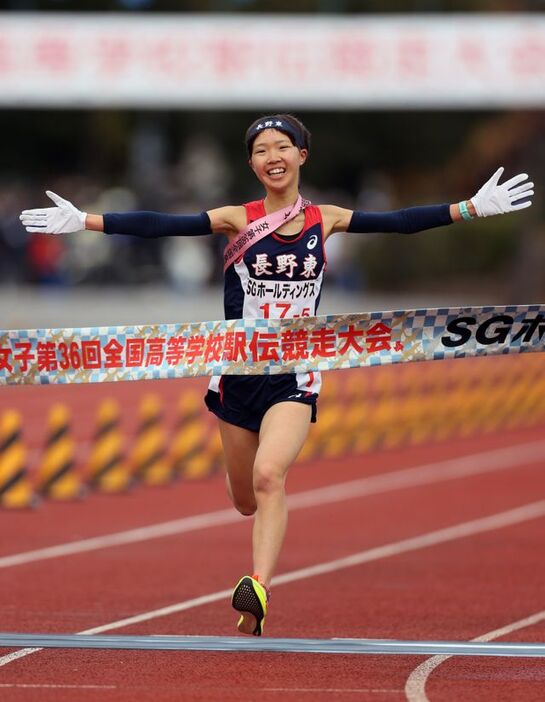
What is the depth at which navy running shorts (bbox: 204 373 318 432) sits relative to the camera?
8.59 metres

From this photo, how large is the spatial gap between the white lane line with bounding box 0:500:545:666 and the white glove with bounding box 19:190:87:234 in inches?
77.9

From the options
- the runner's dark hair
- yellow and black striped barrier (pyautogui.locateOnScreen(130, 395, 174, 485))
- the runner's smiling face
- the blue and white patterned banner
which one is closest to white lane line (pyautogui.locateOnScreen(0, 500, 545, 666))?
the blue and white patterned banner

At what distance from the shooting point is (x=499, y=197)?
852cm

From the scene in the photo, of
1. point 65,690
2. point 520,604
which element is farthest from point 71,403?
point 65,690

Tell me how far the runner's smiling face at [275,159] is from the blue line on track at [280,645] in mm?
2160

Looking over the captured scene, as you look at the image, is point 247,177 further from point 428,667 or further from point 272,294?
point 428,667

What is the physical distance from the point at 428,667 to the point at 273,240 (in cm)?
214

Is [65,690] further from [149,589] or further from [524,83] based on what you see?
[524,83]

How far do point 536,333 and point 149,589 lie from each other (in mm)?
3315

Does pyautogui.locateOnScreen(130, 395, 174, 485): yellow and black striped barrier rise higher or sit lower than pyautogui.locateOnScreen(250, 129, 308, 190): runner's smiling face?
lower

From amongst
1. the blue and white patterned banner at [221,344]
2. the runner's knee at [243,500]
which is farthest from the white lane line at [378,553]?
the blue and white patterned banner at [221,344]

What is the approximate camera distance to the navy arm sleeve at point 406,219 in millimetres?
8555

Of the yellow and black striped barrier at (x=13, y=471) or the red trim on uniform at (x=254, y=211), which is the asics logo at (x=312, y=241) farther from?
the yellow and black striped barrier at (x=13, y=471)

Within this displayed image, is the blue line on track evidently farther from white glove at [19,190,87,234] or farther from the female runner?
white glove at [19,190,87,234]
